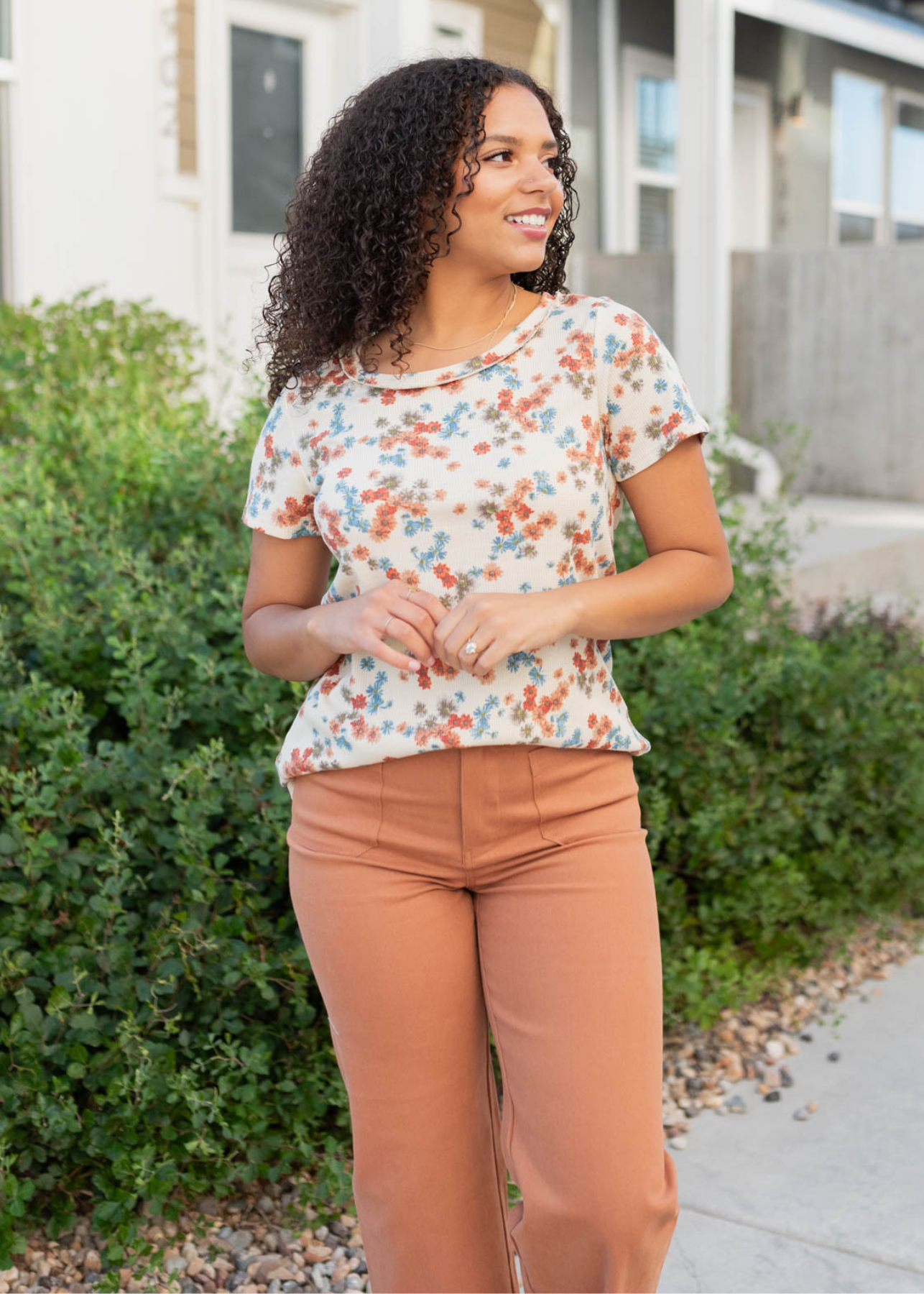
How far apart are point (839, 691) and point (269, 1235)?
2.21 metres

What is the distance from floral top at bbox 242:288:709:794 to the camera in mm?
1830

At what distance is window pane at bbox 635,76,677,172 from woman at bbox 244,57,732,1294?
32.8 ft

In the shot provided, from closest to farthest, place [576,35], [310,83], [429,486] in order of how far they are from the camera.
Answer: [429,486] < [310,83] < [576,35]

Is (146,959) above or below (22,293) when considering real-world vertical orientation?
below

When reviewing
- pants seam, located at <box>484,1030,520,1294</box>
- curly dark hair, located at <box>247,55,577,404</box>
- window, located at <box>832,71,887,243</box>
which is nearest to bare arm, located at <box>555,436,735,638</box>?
curly dark hair, located at <box>247,55,577,404</box>

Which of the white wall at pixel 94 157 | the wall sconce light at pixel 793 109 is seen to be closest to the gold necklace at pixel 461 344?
the white wall at pixel 94 157

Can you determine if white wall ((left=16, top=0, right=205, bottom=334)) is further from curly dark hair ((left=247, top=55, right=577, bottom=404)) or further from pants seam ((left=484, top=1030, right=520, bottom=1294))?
pants seam ((left=484, top=1030, right=520, bottom=1294))

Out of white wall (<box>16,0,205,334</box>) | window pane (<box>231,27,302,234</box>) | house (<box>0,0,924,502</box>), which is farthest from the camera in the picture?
window pane (<box>231,27,302,234</box>)

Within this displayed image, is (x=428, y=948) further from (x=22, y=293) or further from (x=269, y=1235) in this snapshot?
(x=22, y=293)

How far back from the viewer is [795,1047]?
347 cm

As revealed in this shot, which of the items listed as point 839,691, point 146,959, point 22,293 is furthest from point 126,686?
point 22,293

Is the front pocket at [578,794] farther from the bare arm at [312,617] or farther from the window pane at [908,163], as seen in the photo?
the window pane at [908,163]

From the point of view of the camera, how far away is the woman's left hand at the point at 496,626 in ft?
5.60

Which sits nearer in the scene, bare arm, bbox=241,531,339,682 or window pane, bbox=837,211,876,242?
bare arm, bbox=241,531,339,682
